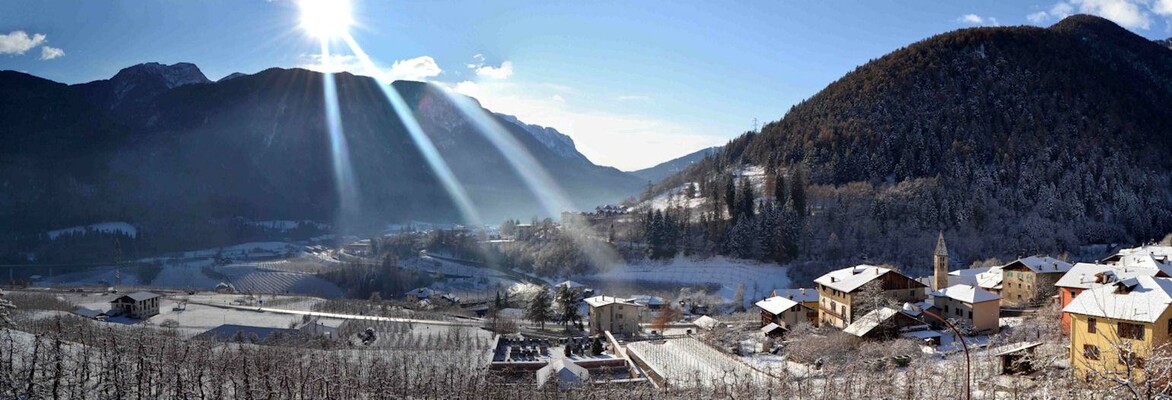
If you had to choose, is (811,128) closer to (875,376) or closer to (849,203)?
(849,203)

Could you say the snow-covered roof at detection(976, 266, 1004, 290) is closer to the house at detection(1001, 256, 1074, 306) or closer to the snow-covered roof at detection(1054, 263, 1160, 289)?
the house at detection(1001, 256, 1074, 306)

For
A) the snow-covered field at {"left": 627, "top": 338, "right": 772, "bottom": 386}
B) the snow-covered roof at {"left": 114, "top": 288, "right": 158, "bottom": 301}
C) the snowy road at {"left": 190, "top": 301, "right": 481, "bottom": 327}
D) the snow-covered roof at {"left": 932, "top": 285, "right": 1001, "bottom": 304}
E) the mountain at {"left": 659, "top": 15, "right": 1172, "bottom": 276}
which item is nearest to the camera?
the snow-covered field at {"left": 627, "top": 338, "right": 772, "bottom": 386}

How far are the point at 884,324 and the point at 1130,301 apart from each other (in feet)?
33.1

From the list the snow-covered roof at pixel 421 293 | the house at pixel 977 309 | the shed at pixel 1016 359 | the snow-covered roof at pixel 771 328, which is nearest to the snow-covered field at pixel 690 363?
the snow-covered roof at pixel 771 328

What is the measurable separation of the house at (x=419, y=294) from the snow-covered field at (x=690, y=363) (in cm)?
2927

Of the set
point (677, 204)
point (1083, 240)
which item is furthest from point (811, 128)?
point (1083, 240)

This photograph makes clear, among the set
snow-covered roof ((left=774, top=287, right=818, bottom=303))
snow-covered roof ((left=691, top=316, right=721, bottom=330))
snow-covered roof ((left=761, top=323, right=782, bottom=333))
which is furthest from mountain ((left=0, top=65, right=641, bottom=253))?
snow-covered roof ((left=761, top=323, right=782, bottom=333))

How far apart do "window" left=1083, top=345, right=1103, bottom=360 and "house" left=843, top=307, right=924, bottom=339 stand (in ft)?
30.2

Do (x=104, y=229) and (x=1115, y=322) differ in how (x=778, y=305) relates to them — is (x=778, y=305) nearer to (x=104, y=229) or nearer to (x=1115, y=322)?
(x=1115, y=322)

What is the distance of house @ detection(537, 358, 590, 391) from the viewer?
79.0 feet

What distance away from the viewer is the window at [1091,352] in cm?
1873

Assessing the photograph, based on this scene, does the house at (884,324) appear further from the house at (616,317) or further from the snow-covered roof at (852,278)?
the house at (616,317)

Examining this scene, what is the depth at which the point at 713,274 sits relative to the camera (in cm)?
5934

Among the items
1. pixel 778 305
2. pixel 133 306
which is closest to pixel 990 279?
pixel 778 305
